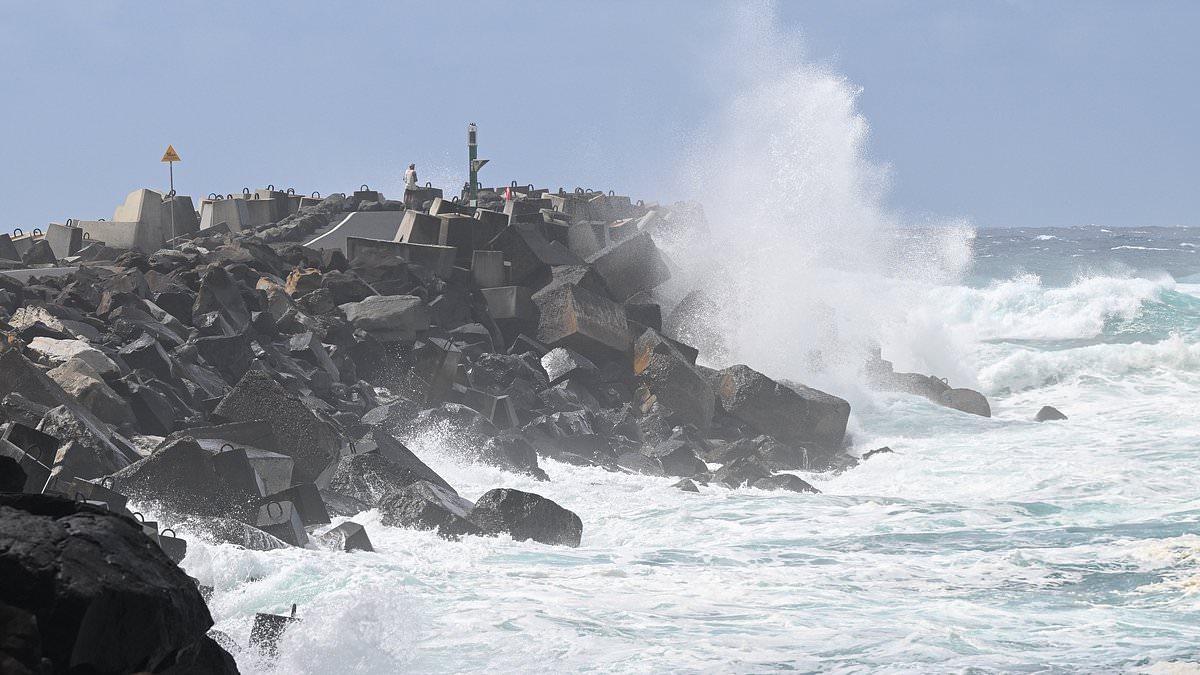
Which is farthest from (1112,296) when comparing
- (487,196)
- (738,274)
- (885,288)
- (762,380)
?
(762,380)

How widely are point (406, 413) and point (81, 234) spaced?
10.7 metres

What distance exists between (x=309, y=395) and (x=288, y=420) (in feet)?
8.25

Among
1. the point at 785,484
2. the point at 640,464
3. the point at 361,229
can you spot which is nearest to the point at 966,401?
the point at 785,484

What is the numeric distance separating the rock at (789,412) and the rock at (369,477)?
561 cm

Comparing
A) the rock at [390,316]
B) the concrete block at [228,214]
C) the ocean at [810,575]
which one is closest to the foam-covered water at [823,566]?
the ocean at [810,575]

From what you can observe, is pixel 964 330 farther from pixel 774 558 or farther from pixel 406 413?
pixel 774 558

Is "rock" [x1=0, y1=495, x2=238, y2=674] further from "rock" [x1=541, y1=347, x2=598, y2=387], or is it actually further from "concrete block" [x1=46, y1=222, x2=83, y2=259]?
"concrete block" [x1=46, y1=222, x2=83, y2=259]

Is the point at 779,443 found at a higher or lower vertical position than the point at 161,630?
higher

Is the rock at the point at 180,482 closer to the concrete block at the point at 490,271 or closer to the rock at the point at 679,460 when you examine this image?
the rock at the point at 679,460

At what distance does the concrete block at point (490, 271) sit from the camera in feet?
57.6

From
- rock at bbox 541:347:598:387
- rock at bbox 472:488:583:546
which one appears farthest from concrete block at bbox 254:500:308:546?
rock at bbox 541:347:598:387

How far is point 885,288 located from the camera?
1046 inches

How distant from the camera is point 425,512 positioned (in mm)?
9398

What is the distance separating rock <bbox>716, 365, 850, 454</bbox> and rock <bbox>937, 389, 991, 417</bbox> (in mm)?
3951
